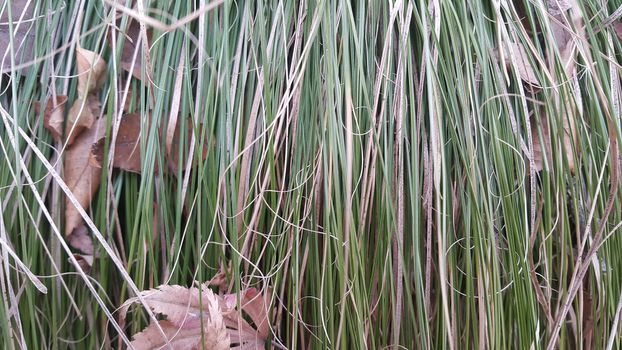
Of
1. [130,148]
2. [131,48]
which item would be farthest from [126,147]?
[131,48]

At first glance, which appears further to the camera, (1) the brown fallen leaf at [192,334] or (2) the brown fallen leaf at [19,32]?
(2) the brown fallen leaf at [19,32]

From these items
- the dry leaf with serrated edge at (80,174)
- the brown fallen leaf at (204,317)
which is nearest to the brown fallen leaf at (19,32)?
the dry leaf with serrated edge at (80,174)

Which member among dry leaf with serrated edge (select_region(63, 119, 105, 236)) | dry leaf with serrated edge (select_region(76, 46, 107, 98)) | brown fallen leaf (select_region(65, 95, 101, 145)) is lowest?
dry leaf with serrated edge (select_region(63, 119, 105, 236))

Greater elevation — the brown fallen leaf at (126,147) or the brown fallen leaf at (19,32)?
the brown fallen leaf at (19,32)

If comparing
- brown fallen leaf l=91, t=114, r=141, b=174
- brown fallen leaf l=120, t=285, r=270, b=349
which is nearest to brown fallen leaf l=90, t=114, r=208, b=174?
brown fallen leaf l=91, t=114, r=141, b=174

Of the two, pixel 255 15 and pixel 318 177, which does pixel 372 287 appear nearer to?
pixel 318 177

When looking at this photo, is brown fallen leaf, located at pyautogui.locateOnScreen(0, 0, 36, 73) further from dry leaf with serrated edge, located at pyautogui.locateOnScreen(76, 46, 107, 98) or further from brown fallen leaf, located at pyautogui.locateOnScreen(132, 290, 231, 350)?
brown fallen leaf, located at pyautogui.locateOnScreen(132, 290, 231, 350)

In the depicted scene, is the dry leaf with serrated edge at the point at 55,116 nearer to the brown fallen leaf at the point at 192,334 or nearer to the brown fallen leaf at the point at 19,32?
the brown fallen leaf at the point at 19,32
